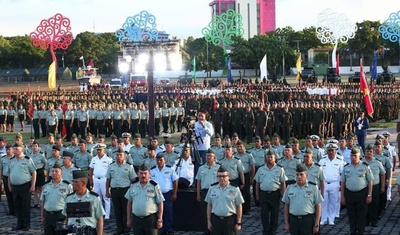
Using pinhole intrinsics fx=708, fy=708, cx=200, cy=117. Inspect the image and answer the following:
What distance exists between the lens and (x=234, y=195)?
9273 millimetres

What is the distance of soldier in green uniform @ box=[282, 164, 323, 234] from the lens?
30.5 feet

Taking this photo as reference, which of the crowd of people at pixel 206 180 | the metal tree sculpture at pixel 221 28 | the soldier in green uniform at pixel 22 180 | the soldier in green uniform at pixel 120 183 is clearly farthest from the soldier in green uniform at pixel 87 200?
the metal tree sculpture at pixel 221 28

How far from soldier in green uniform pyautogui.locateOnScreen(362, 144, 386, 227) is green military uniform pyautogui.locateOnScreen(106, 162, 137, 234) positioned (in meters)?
4.05

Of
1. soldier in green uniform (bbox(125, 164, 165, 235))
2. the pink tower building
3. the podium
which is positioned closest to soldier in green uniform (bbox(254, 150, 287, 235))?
the podium

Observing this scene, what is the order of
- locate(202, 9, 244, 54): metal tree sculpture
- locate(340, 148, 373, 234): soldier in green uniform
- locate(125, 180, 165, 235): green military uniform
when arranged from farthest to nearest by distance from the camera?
locate(202, 9, 244, 54): metal tree sculpture, locate(340, 148, 373, 234): soldier in green uniform, locate(125, 180, 165, 235): green military uniform

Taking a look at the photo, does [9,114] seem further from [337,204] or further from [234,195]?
[234,195]

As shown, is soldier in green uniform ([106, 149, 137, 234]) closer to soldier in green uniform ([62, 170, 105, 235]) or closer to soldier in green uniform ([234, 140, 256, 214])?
soldier in green uniform ([234, 140, 256, 214])

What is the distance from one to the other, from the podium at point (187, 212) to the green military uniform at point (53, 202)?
274 centimetres

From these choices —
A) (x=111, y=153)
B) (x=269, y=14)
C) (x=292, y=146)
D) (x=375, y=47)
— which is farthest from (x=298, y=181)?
(x=269, y=14)

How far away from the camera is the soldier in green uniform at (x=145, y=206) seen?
31.5ft

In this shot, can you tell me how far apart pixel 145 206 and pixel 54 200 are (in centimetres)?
131

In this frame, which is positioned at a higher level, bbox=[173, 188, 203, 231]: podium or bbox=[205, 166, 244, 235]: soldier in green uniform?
bbox=[205, 166, 244, 235]: soldier in green uniform

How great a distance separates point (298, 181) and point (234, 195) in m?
0.89

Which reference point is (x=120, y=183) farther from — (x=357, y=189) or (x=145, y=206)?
(x=357, y=189)
